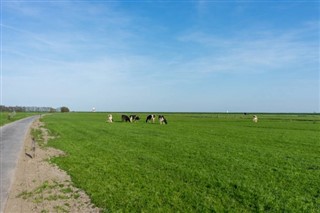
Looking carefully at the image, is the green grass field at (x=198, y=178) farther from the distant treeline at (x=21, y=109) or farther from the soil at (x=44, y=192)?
the distant treeline at (x=21, y=109)

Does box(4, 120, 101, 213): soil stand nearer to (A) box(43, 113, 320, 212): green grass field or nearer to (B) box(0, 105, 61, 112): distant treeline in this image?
(A) box(43, 113, 320, 212): green grass field

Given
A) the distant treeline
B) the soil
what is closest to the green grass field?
the soil

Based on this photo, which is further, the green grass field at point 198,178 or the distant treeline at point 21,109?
the distant treeline at point 21,109

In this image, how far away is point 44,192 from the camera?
1040 cm

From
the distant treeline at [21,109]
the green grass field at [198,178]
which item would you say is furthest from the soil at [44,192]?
the distant treeline at [21,109]

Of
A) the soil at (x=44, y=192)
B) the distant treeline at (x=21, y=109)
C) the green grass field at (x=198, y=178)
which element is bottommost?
the soil at (x=44, y=192)

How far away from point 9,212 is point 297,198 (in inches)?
311

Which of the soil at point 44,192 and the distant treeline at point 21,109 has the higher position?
the distant treeline at point 21,109

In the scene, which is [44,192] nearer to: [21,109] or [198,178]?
[198,178]

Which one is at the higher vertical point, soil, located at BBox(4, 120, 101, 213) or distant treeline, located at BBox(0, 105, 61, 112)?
distant treeline, located at BBox(0, 105, 61, 112)

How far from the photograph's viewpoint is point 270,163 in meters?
14.4

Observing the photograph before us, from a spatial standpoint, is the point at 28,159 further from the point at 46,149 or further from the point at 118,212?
the point at 118,212

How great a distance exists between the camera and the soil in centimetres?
883

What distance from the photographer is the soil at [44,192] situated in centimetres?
883
